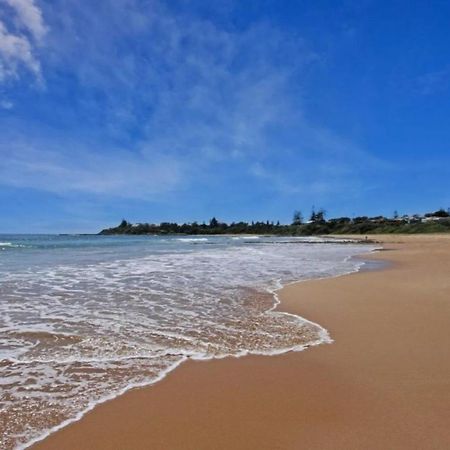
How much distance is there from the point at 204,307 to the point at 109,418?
14.2 ft

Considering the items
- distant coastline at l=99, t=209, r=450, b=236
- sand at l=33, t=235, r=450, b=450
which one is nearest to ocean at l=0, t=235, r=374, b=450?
sand at l=33, t=235, r=450, b=450

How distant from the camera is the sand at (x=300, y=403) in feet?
8.86

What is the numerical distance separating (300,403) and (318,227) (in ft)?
377

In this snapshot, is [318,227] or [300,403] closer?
[300,403]

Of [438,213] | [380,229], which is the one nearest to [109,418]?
[380,229]

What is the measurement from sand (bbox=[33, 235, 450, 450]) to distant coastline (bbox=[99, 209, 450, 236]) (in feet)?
258

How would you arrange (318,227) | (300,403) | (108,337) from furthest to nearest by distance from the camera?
(318,227) → (108,337) → (300,403)

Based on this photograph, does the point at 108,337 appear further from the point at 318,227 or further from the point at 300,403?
the point at 318,227

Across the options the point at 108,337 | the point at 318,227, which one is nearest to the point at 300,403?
the point at 108,337

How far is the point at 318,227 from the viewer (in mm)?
114875

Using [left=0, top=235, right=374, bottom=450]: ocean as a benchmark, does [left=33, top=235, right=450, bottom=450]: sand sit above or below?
below

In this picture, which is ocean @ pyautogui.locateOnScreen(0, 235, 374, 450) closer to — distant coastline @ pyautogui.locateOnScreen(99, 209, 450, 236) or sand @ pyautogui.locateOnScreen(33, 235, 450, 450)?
sand @ pyautogui.locateOnScreen(33, 235, 450, 450)

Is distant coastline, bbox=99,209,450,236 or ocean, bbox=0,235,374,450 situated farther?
distant coastline, bbox=99,209,450,236

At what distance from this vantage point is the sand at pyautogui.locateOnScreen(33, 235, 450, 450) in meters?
2.70
